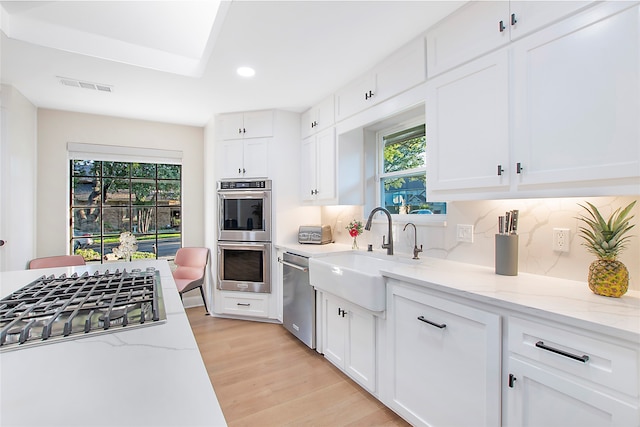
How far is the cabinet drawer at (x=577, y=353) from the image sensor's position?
3.00ft

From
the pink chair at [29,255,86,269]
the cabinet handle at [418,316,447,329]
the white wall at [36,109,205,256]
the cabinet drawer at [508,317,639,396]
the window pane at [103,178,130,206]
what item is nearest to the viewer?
the cabinet drawer at [508,317,639,396]

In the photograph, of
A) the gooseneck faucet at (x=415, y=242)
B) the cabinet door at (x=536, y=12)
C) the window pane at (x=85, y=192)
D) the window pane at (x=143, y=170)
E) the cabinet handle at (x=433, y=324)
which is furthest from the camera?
the window pane at (x=143, y=170)

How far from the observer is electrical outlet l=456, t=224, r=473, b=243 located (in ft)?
6.41

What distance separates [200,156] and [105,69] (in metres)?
1.80

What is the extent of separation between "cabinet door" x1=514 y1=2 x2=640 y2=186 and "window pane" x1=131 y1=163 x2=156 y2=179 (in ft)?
13.3

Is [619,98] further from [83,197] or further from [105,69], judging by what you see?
[83,197]

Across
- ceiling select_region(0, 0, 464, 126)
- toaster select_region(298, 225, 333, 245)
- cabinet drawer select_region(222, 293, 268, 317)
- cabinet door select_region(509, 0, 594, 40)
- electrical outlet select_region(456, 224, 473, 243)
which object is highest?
ceiling select_region(0, 0, 464, 126)

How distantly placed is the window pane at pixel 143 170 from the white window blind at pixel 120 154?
0.26 ft

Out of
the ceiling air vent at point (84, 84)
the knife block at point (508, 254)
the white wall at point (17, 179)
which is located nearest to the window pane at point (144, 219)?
the white wall at point (17, 179)

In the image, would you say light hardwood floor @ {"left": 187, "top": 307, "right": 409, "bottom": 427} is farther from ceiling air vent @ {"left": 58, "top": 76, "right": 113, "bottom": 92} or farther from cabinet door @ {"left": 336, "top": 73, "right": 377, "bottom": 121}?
ceiling air vent @ {"left": 58, "top": 76, "right": 113, "bottom": 92}

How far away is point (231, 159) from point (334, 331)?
89.1 inches

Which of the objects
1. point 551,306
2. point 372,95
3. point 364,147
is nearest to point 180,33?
point 372,95

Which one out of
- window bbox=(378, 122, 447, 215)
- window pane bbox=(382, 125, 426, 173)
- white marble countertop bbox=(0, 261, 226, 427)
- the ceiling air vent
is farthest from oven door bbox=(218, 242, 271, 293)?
white marble countertop bbox=(0, 261, 226, 427)

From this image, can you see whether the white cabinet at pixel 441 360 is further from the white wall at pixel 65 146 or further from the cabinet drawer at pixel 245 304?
the white wall at pixel 65 146
